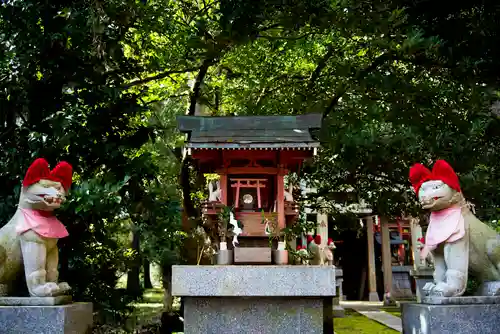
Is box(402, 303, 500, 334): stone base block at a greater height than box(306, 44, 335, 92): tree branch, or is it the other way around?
box(306, 44, 335, 92): tree branch

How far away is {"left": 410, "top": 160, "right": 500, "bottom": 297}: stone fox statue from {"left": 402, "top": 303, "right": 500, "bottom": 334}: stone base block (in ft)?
0.57

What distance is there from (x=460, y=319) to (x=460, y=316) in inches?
1.1

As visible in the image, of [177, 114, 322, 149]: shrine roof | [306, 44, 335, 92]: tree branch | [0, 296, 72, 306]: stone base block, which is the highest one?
[306, 44, 335, 92]: tree branch

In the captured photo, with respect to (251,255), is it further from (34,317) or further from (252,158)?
(34,317)

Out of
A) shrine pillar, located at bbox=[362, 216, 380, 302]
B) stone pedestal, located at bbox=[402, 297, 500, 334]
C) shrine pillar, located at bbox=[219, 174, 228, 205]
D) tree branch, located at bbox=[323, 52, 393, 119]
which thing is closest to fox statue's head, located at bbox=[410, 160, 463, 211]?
stone pedestal, located at bbox=[402, 297, 500, 334]

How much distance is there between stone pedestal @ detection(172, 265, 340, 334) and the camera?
558cm

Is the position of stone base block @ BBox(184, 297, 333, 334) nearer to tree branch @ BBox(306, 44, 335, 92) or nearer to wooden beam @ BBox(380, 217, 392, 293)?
tree branch @ BBox(306, 44, 335, 92)

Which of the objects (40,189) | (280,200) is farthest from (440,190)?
(40,189)

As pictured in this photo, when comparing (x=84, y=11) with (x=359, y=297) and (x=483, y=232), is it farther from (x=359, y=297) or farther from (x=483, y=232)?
(x=359, y=297)

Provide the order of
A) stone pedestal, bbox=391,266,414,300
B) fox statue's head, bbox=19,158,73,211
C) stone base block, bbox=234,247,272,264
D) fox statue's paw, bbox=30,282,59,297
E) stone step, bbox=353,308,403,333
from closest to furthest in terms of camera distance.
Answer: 1. fox statue's paw, bbox=30,282,59,297
2. fox statue's head, bbox=19,158,73,211
3. stone base block, bbox=234,247,272,264
4. stone step, bbox=353,308,403,333
5. stone pedestal, bbox=391,266,414,300

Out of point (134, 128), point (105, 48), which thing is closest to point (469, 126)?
point (134, 128)

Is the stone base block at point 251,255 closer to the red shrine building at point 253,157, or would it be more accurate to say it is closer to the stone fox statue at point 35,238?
the red shrine building at point 253,157

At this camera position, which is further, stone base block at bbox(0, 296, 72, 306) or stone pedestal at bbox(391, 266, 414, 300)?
stone pedestal at bbox(391, 266, 414, 300)

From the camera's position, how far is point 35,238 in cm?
473
